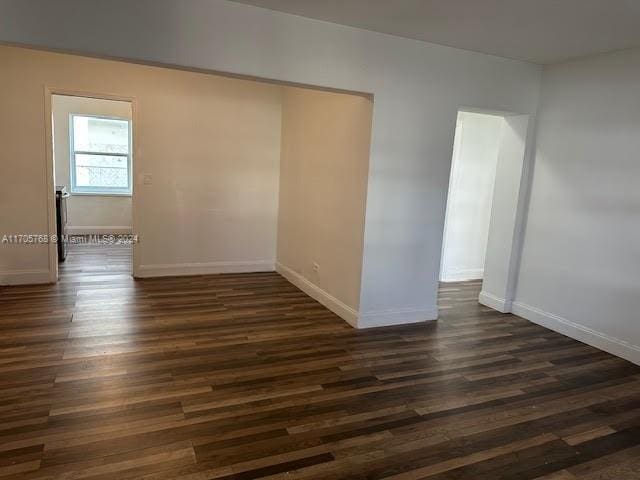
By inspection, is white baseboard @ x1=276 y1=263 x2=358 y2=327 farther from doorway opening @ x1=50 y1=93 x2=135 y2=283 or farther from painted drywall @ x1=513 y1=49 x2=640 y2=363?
doorway opening @ x1=50 y1=93 x2=135 y2=283

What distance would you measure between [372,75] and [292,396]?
8.19 feet

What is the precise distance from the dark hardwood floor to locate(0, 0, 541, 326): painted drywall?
0.66 metres

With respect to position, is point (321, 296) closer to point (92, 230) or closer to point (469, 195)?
point (469, 195)

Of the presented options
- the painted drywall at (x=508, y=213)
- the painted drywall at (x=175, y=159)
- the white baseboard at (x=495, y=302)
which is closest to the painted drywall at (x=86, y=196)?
the painted drywall at (x=175, y=159)

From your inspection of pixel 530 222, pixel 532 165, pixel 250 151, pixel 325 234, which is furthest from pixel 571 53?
pixel 250 151

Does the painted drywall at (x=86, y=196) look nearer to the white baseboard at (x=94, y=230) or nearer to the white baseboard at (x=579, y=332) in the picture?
the white baseboard at (x=94, y=230)

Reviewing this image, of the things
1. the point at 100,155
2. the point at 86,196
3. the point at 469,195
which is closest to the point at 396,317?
the point at 469,195

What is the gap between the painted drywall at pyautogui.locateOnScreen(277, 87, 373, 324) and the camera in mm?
3840

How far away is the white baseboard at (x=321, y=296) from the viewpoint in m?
3.96

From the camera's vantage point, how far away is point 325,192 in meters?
4.44

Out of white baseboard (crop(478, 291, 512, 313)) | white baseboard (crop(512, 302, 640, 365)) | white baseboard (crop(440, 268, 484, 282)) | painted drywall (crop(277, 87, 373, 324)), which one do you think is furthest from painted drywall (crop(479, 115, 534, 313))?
painted drywall (crop(277, 87, 373, 324))

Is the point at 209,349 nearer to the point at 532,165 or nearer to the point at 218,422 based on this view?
the point at 218,422

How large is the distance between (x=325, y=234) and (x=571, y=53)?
2.69m

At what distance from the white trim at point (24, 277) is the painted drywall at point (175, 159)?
2 cm
